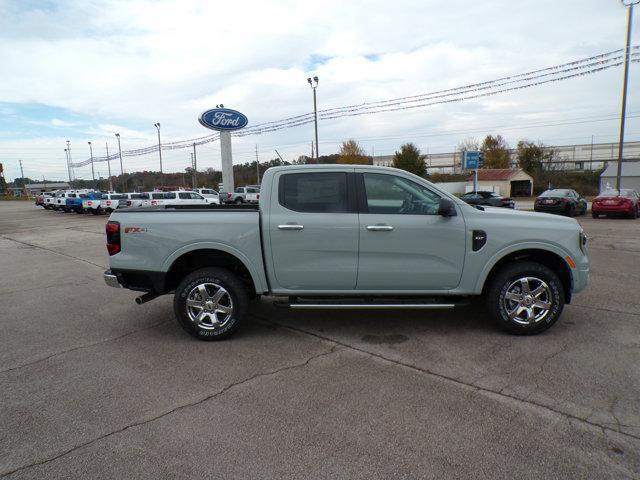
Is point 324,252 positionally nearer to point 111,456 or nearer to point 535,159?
point 111,456

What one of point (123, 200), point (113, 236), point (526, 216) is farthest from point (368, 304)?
point (123, 200)

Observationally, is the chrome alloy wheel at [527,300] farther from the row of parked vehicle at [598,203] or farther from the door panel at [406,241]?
the row of parked vehicle at [598,203]

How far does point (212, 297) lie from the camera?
15.8 feet

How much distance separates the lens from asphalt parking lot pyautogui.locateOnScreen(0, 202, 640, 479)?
2.77 metres

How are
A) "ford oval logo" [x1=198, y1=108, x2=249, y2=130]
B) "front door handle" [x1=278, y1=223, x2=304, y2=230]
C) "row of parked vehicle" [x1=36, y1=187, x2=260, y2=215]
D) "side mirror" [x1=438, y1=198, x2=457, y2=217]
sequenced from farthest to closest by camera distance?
"row of parked vehicle" [x1=36, y1=187, x2=260, y2=215]
"ford oval logo" [x1=198, y1=108, x2=249, y2=130]
"front door handle" [x1=278, y1=223, x2=304, y2=230]
"side mirror" [x1=438, y1=198, x2=457, y2=217]

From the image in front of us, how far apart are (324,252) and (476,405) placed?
6.87ft

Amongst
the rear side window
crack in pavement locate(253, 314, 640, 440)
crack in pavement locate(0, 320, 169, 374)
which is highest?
the rear side window

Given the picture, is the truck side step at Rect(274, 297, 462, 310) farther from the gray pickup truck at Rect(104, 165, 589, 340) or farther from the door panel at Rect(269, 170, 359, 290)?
the door panel at Rect(269, 170, 359, 290)

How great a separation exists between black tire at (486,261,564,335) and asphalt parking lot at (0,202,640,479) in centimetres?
17

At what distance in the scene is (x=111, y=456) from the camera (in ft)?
9.38

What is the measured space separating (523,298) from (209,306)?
135 inches

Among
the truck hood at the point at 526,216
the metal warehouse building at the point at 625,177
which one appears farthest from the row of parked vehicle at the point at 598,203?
the metal warehouse building at the point at 625,177

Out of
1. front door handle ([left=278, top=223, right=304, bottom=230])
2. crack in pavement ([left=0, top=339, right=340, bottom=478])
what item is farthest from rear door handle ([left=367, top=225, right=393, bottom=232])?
crack in pavement ([left=0, top=339, right=340, bottom=478])

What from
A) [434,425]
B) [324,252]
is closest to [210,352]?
[324,252]
